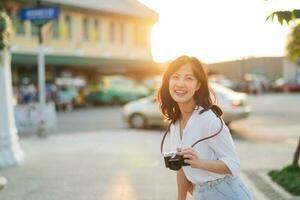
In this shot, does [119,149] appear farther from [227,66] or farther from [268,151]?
[227,66]

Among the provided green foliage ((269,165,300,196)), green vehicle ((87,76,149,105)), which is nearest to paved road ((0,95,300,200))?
green foliage ((269,165,300,196))

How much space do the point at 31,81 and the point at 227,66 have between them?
33.7 metres

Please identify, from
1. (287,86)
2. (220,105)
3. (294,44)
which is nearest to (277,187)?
(294,44)

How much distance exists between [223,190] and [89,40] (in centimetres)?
3987

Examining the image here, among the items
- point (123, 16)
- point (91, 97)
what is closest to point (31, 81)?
point (91, 97)

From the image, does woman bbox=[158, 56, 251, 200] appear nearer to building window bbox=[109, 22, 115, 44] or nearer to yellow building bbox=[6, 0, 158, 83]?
yellow building bbox=[6, 0, 158, 83]

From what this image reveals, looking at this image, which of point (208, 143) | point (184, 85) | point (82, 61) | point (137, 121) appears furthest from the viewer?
point (82, 61)

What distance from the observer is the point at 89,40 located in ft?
140

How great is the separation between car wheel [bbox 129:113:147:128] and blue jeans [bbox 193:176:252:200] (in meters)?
15.6

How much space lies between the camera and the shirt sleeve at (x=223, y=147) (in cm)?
327

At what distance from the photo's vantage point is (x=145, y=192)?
812 cm

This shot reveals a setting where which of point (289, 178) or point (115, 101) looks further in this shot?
point (115, 101)

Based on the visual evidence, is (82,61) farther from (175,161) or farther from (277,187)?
(175,161)

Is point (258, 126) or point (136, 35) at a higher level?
point (136, 35)
